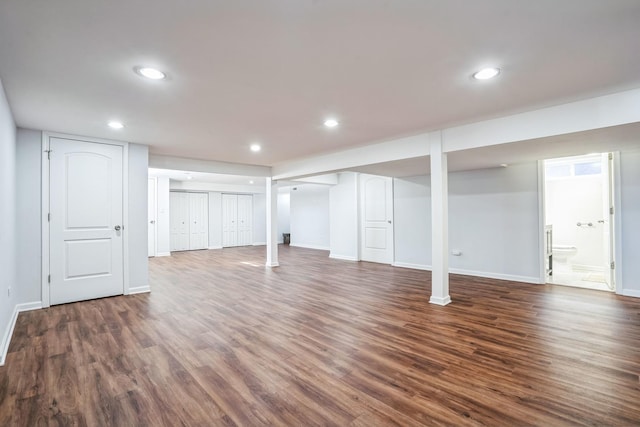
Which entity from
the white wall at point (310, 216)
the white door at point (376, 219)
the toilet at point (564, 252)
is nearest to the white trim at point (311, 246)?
the white wall at point (310, 216)

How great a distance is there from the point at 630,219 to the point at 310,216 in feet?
27.0

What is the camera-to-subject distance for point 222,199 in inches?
449

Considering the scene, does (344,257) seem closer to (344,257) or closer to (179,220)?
(344,257)

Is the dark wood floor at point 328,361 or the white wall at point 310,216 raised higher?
the white wall at point 310,216

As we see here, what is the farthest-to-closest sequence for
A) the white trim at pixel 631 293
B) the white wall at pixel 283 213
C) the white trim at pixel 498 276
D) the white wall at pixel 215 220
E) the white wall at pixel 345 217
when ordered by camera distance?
the white wall at pixel 283 213, the white wall at pixel 215 220, the white wall at pixel 345 217, the white trim at pixel 498 276, the white trim at pixel 631 293

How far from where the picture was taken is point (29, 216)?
3.90 meters

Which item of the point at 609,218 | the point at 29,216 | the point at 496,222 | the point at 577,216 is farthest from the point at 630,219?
the point at 29,216

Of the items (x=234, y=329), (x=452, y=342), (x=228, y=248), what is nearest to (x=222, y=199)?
(x=228, y=248)

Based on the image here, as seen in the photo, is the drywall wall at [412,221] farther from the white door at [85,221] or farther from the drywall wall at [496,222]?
the white door at [85,221]

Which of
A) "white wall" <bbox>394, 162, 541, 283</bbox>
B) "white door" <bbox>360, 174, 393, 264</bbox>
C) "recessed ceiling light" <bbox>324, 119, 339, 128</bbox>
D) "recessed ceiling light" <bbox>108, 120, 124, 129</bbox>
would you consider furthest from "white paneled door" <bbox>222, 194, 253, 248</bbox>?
"recessed ceiling light" <bbox>324, 119, 339, 128</bbox>

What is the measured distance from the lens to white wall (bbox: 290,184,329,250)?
1051 cm

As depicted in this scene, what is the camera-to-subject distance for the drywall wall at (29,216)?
12.6 feet

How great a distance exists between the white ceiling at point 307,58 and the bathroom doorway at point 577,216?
4.35 m

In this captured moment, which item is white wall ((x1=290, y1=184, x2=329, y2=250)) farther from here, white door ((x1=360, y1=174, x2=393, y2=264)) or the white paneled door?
white door ((x1=360, y1=174, x2=393, y2=264))
